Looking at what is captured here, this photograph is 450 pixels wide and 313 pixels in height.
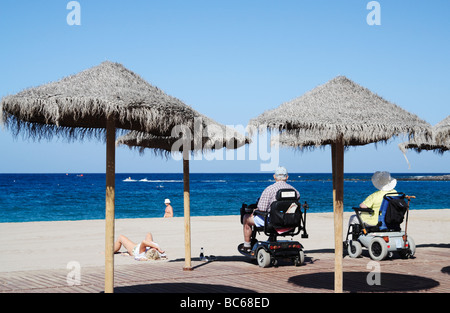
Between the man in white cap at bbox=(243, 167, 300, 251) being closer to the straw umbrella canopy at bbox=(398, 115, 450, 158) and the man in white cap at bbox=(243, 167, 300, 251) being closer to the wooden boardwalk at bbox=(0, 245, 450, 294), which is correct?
the wooden boardwalk at bbox=(0, 245, 450, 294)

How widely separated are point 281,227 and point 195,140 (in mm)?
2285

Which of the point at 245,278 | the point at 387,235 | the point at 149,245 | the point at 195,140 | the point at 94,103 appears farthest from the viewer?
the point at 149,245

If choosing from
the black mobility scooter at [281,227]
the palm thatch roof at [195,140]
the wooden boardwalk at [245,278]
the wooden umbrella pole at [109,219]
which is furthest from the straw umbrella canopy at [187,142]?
the wooden umbrella pole at [109,219]

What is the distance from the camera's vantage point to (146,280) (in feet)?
22.5

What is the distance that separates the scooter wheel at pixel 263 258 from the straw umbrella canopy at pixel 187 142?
1.06 metres

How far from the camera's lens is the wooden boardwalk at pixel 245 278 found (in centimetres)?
630

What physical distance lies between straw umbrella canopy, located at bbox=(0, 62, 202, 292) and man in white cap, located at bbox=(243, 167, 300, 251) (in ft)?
9.38

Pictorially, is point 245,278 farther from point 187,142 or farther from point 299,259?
point 187,142

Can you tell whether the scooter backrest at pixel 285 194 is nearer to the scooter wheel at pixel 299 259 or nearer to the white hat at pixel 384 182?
the scooter wheel at pixel 299 259

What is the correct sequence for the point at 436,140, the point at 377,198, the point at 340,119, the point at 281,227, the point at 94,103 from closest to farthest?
the point at 94,103 → the point at 340,119 → the point at 436,140 → the point at 281,227 → the point at 377,198

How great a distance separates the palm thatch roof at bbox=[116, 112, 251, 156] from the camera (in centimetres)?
654

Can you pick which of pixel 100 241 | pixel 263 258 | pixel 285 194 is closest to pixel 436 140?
pixel 285 194

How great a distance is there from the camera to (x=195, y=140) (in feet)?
21.1
